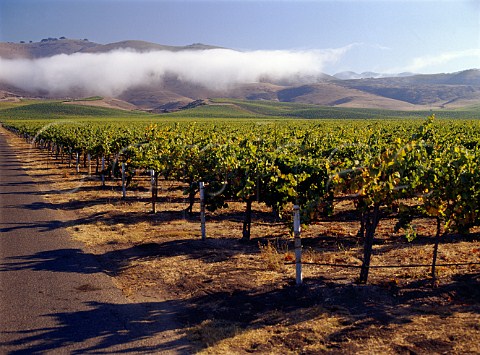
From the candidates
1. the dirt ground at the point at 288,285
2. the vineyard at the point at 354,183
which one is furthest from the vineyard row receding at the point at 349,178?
the dirt ground at the point at 288,285

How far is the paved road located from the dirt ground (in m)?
0.46

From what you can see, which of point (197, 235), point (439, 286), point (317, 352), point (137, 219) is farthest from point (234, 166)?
point (317, 352)

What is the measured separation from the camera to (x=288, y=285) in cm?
1004

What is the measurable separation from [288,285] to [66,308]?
4462mm

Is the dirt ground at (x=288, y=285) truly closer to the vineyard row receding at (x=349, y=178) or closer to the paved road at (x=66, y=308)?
the paved road at (x=66, y=308)

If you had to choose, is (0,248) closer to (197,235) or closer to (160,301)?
(197,235)

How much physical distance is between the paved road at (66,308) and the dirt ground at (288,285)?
46cm

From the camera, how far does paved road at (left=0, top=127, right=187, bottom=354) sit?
7.61 metres

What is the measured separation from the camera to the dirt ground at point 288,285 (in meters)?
7.56

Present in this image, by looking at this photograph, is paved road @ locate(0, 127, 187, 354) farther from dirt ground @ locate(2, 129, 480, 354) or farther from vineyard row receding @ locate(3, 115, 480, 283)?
vineyard row receding @ locate(3, 115, 480, 283)

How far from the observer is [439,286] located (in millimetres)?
9633

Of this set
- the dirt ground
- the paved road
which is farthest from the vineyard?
the paved road

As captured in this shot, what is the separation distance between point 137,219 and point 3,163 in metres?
28.8

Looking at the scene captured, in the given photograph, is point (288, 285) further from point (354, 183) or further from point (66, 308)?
point (66, 308)
